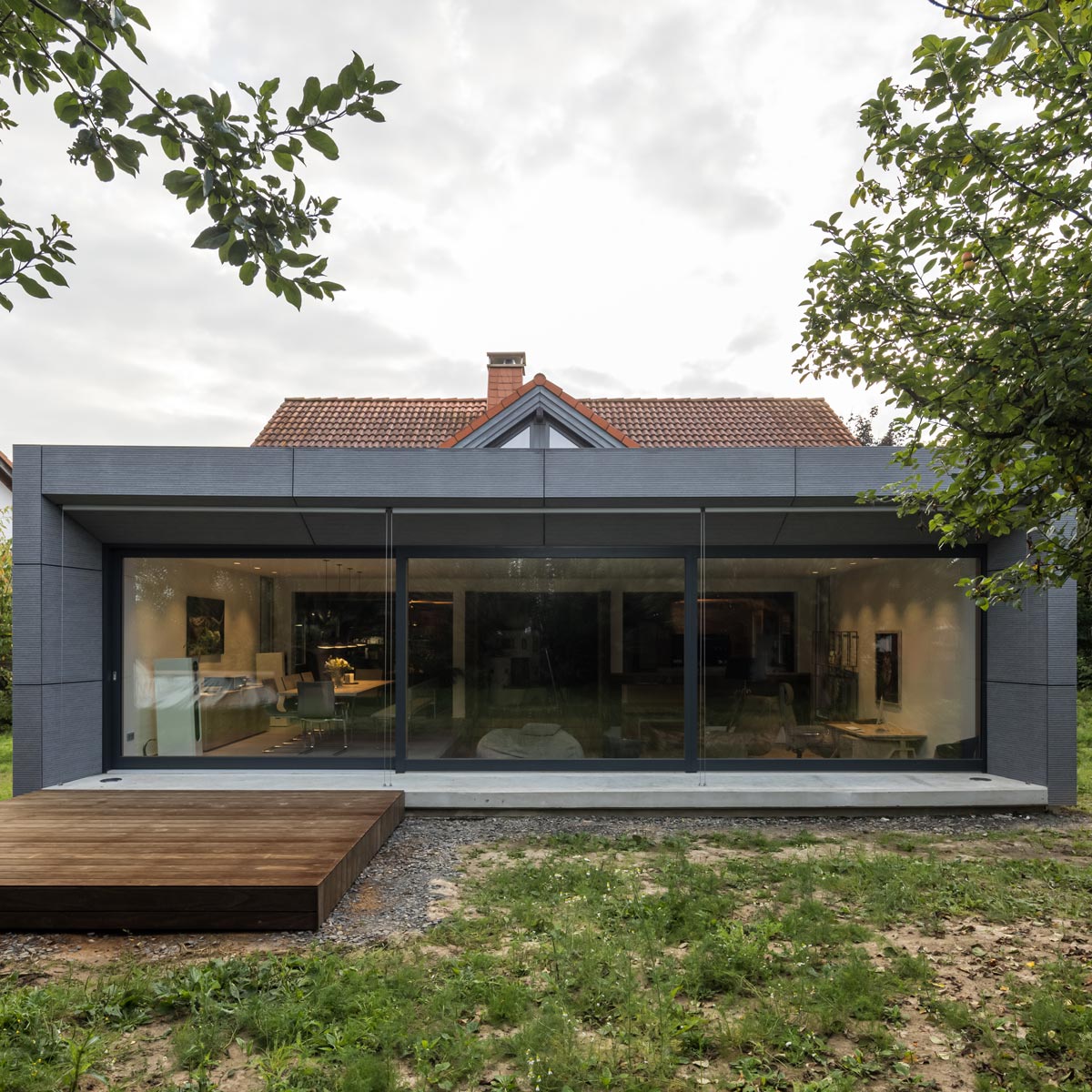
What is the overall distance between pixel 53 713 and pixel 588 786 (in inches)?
207

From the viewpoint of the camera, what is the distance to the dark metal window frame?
8.16 metres

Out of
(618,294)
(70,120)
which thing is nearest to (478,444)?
(618,294)

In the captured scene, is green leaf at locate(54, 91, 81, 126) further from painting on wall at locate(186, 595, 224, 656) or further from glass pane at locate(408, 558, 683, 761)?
painting on wall at locate(186, 595, 224, 656)

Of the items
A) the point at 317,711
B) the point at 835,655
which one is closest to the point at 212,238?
the point at 317,711

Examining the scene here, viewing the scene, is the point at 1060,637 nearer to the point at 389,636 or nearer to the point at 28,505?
the point at 389,636

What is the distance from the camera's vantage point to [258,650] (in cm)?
848

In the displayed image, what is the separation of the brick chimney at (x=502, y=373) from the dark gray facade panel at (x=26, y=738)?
11815 millimetres

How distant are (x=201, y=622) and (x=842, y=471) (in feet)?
22.8

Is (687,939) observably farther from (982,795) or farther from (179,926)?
(982,795)

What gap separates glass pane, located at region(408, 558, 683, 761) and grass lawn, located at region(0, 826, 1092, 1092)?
3.10 m

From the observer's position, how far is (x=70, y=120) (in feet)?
8.47

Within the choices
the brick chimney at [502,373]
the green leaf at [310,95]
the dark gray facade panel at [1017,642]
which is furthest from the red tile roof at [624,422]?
the green leaf at [310,95]

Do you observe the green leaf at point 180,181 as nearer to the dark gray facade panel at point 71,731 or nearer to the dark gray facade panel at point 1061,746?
the dark gray facade panel at point 71,731

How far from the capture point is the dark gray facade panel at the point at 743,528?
314 inches
